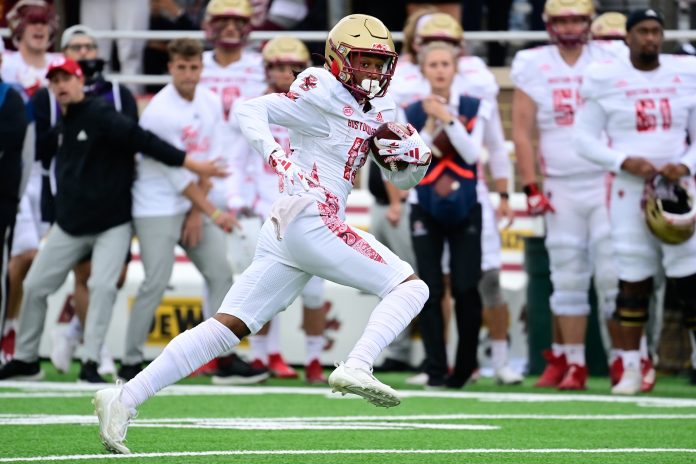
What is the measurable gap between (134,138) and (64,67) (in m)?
0.59

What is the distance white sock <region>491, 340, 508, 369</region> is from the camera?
10.1 m

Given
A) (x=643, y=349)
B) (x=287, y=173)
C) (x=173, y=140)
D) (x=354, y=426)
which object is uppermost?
(x=287, y=173)

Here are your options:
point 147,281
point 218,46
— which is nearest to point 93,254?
point 147,281

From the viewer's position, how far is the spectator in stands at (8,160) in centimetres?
927

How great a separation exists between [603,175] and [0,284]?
3764 millimetres

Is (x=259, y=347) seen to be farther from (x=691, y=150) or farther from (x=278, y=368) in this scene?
(x=691, y=150)

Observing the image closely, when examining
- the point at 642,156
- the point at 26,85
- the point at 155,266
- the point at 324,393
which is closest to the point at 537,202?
the point at 642,156

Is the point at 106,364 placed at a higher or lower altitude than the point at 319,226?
lower

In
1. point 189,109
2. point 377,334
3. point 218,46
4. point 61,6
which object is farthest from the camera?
point 61,6

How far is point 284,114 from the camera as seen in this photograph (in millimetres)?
6098

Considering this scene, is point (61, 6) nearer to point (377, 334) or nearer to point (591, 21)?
point (591, 21)

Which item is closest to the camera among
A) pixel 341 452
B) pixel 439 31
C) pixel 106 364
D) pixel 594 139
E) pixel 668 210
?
pixel 341 452

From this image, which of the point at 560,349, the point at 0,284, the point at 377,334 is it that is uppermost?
the point at 377,334

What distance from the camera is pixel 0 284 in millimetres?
9305
